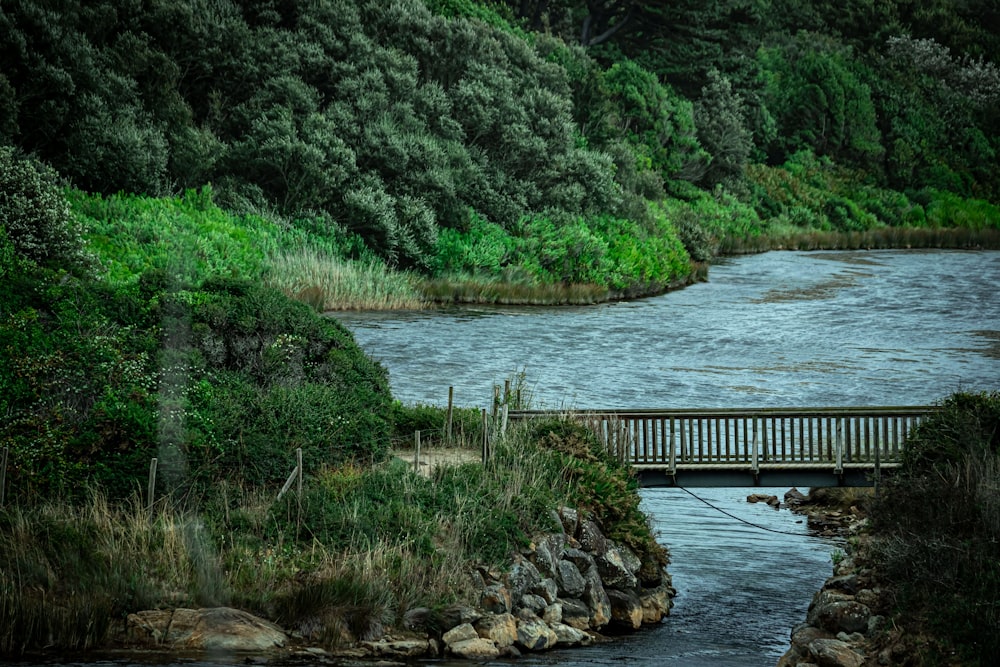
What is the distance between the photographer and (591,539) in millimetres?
22125

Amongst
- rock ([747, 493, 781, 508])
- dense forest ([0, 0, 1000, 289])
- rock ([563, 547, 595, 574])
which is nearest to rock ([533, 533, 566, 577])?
rock ([563, 547, 595, 574])

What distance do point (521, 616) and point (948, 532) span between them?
233 inches

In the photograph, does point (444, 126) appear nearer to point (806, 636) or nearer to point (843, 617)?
point (843, 617)

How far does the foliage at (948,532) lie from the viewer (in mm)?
17203

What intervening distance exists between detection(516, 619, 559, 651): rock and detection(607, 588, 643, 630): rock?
1898 mm

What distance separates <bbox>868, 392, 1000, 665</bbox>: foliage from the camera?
17203mm

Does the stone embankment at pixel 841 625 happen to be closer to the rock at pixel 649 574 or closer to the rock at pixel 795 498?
the rock at pixel 649 574

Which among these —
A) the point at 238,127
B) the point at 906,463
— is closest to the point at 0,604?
the point at 906,463

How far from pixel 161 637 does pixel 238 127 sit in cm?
4189

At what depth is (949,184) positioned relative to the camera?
101750 millimetres

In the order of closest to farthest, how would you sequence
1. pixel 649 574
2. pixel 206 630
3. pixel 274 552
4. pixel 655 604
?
pixel 206 630 → pixel 274 552 → pixel 655 604 → pixel 649 574

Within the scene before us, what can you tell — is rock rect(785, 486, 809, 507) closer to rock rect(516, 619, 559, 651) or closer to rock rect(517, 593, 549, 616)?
rock rect(517, 593, 549, 616)

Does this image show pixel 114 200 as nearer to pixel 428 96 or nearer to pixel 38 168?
pixel 38 168

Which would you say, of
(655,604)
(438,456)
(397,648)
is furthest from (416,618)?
(438,456)
